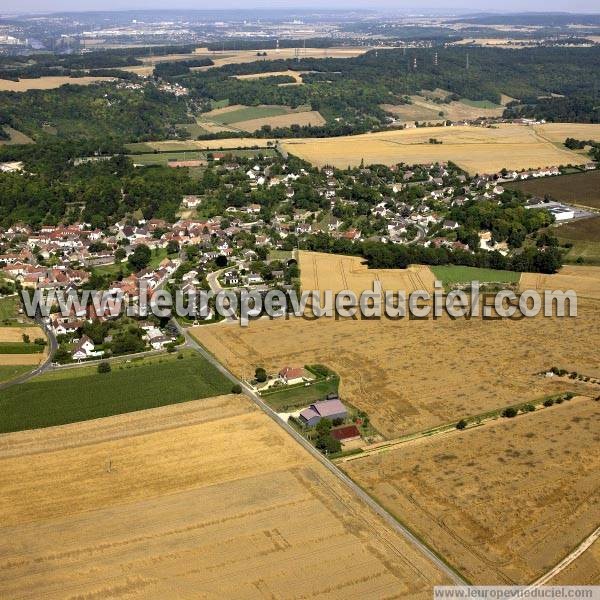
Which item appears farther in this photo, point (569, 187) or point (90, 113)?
point (90, 113)

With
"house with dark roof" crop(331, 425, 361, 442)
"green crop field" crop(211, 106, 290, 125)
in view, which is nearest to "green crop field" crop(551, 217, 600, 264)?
"house with dark roof" crop(331, 425, 361, 442)

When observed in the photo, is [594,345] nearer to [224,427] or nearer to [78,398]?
[224,427]

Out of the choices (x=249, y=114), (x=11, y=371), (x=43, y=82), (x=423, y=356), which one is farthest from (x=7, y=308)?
(x=43, y=82)

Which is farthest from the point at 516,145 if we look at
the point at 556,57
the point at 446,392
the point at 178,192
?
the point at 556,57

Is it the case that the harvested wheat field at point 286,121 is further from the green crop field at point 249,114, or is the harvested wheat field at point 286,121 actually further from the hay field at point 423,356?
the hay field at point 423,356

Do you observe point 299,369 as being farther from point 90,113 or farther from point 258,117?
point 258,117

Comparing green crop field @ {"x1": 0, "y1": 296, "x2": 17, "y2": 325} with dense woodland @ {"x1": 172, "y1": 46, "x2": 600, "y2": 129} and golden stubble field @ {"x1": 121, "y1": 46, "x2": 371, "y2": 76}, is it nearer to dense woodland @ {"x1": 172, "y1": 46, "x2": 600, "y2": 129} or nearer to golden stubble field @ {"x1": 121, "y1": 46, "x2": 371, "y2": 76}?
dense woodland @ {"x1": 172, "y1": 46, "x2": 600, "y2": 129}
